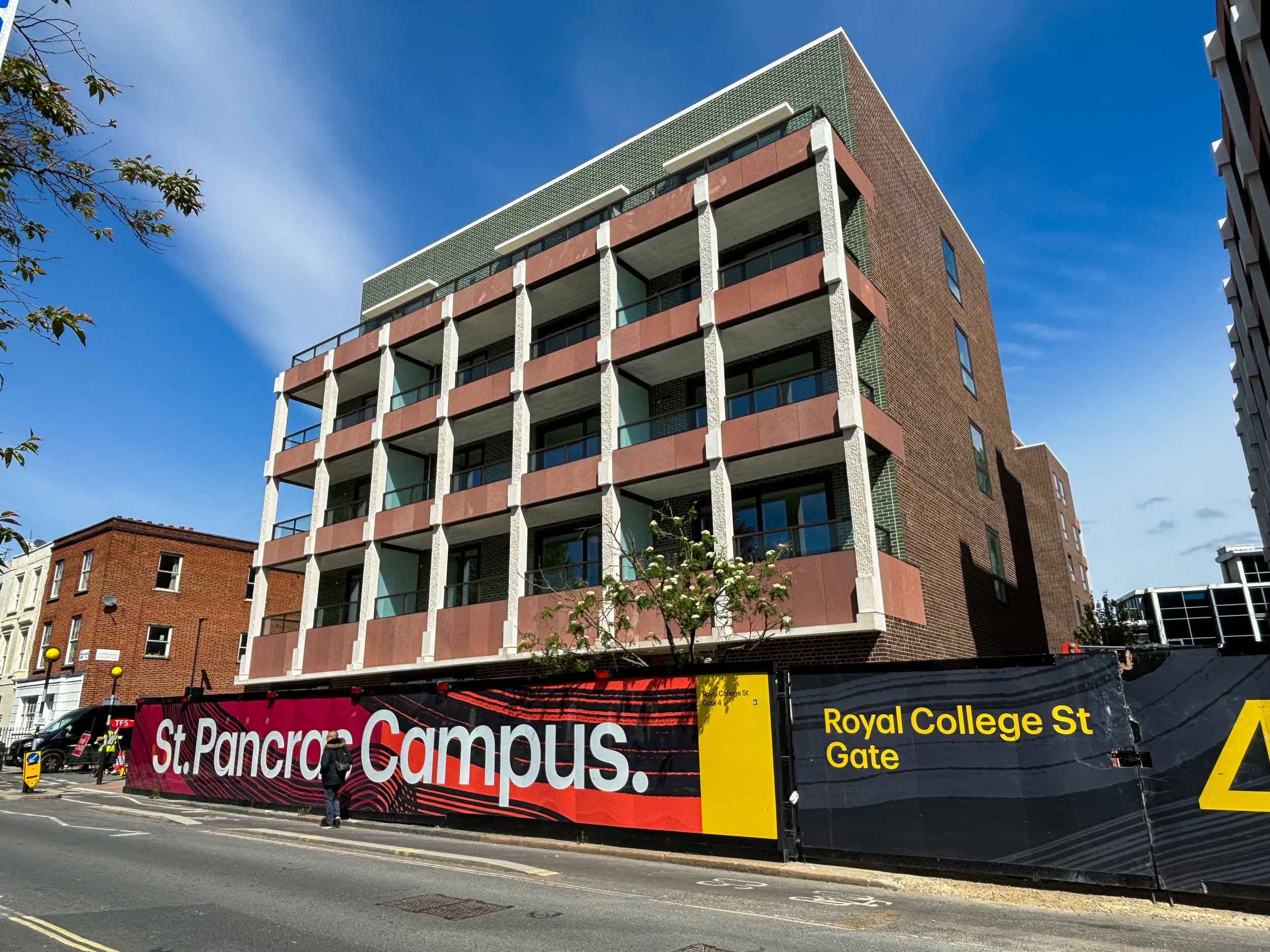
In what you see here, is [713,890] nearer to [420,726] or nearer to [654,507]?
[420,726]

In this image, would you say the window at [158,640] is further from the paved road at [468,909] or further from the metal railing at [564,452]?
the paved road at [468,909]

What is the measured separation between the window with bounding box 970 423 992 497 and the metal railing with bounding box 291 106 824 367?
11.2m

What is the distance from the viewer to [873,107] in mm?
23562

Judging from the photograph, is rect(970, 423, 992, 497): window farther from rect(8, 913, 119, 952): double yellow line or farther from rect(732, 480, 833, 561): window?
rect(8, 913, 119, 952): double yellow line

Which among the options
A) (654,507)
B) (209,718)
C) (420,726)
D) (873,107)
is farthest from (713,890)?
(873,107)

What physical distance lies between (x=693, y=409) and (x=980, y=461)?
455 inches

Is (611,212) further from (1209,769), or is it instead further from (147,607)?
(147,607)

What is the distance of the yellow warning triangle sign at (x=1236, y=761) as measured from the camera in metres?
8.16

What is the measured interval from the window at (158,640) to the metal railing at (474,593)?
2066 centimetres

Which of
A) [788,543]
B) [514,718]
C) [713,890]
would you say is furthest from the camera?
[788,543]

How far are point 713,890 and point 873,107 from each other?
71.3 feet

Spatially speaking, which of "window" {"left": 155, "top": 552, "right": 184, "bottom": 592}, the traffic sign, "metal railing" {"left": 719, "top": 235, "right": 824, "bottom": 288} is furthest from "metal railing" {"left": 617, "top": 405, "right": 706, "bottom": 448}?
"window" {"left": 155, "top": 552, "right": 184, "bottom": 592}

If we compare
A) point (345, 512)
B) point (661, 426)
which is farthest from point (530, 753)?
point (345, 512)

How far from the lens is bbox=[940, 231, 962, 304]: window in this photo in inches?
1081
